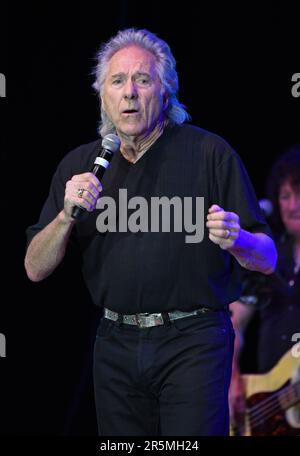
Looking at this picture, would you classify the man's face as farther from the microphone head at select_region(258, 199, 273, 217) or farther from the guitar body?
the guitar body

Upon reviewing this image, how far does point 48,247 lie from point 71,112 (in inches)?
68.5

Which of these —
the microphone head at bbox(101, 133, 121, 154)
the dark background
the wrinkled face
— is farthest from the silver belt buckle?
the wrinkled face

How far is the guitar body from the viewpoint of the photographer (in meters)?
4.02

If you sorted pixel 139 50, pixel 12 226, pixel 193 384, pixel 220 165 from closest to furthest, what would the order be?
pixel 193 384
pixel 220 165
pixel 139 50
pixel 12 226

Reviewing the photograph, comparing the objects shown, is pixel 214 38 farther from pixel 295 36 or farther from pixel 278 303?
pixel 278 303

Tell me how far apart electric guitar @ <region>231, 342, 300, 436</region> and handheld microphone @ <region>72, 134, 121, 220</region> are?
2040 mm

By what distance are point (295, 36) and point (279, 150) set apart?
2.13 ft

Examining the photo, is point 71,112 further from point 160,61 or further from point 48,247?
point 48,247

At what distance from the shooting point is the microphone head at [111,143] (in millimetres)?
2430

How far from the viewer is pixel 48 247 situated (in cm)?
252

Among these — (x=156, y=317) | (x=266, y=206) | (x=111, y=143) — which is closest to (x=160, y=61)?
(x=111, y=143)
